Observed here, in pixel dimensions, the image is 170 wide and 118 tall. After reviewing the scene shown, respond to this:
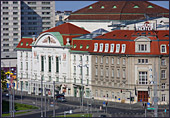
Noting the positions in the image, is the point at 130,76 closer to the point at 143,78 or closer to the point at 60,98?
the point at 143,78

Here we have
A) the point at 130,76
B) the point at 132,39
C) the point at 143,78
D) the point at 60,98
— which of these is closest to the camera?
the point at 132,39

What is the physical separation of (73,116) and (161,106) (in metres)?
26.1

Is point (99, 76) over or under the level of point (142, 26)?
under

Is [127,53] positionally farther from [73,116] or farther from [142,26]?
[73,116]

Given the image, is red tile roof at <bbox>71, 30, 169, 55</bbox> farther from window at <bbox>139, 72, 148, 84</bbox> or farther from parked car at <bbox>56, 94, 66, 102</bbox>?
parked car at <bbox>56, 94, 66, 102</bbox>

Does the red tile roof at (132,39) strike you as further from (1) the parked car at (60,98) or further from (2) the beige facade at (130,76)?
(1) the parked car at (60,98)

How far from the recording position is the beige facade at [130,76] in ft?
584

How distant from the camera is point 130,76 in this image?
17950 cm

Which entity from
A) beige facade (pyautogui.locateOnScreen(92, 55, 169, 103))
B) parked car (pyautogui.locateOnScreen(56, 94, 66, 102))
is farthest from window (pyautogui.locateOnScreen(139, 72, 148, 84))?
parked car (pyautogui.locateOnScreen(56, 94, 66, 102))

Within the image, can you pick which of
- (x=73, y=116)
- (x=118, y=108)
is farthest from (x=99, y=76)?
(x=73, y=116)

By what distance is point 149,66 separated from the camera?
584 feet

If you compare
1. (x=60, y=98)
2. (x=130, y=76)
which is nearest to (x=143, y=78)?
(x=130, y=76)

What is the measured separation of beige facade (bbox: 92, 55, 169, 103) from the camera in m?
178

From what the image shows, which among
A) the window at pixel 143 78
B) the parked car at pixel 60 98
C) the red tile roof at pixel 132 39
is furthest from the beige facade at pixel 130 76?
the parked car at pixel 60 98
